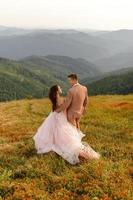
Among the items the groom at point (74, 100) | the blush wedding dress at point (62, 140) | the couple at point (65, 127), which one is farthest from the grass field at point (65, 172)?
the groom at point (74, 100)

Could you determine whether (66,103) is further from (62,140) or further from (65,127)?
(62,140)

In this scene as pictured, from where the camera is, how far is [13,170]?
16.2m

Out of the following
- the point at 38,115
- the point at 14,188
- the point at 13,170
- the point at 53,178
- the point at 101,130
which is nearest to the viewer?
the point at 14,188

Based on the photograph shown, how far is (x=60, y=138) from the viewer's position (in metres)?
18.2

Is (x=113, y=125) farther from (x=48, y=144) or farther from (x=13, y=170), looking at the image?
(x=13, y=170)

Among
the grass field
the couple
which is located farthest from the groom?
the grass field

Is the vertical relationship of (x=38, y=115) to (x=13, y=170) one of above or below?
below

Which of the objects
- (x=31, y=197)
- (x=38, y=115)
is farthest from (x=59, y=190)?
(x=38, y=115)

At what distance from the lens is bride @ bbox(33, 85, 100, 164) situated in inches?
686

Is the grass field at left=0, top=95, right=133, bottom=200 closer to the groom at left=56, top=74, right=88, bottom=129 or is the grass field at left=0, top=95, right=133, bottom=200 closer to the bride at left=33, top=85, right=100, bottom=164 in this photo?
the bride at left=33, top=85, right=100, bottom=164

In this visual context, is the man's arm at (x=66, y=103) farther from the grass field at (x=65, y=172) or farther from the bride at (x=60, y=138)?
the grass field at (x=65, y=172)

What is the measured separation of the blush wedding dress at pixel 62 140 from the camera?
17.4 metres

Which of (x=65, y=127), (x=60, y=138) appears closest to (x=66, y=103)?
(x=65, y=127)

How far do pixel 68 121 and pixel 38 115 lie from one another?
19483mm
